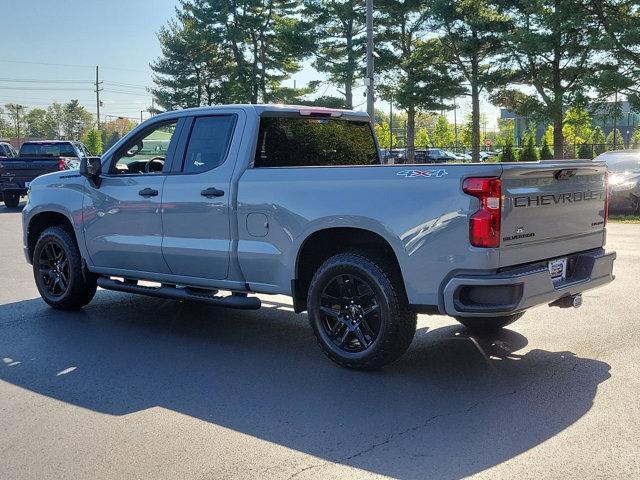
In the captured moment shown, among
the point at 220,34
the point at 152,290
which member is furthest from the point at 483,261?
the point at 220,34

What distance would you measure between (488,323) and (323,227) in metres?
1.99

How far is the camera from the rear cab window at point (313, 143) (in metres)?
6.46

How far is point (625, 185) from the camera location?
18328 mm

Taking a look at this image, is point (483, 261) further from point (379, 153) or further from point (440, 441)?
point (379, 153)

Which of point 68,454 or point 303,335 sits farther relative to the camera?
point 303,335

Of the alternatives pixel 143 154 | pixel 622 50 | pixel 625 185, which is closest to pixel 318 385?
pixel 143 154

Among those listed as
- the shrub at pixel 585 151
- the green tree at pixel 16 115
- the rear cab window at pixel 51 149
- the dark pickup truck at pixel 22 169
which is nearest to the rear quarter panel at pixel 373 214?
the dark pickup truck at pixel 22 169

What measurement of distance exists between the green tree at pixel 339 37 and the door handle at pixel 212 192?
35976 mm

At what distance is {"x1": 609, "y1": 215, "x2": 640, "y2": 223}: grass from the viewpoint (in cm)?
1733

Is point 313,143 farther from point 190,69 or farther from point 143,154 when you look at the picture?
point 190,69

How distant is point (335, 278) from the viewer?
5559 mm

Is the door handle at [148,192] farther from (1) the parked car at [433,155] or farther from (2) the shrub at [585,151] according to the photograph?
(1) the parked car at [433,155]

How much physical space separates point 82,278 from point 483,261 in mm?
4563

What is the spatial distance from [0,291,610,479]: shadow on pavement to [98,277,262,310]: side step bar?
0.38 m
